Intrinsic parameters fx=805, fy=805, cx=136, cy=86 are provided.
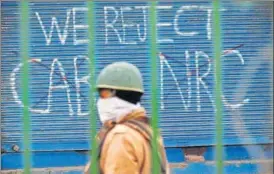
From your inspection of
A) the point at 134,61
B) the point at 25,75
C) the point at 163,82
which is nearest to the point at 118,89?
the point at 25,75

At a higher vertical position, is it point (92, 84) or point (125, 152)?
point (92, 84)

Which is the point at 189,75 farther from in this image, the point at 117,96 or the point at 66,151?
the point at 117,96

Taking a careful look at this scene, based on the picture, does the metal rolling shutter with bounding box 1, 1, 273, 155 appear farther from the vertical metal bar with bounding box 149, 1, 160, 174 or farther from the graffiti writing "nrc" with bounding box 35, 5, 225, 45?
the vertical metal bar with bounding box 149, 1, 160, 174

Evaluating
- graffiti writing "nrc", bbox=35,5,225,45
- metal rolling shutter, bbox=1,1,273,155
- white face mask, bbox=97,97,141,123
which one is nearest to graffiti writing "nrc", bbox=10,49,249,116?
metal rolling shutter, bbox=1,1,273,155

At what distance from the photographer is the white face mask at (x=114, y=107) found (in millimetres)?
2859

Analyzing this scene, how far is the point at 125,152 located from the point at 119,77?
10.3 inches

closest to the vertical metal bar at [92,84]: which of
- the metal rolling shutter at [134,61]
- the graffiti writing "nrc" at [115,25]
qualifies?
the metal rolling shutter at [134,61]

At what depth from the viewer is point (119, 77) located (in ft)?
9.20

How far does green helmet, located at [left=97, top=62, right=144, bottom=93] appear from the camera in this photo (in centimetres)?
279

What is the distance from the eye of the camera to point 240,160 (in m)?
7.62

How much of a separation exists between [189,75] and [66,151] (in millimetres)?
1446

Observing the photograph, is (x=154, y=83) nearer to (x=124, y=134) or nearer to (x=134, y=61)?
(x=124, y=134)

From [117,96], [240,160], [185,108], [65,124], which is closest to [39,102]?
[65,124]

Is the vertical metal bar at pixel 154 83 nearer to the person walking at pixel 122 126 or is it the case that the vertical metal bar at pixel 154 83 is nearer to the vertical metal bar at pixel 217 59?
the person walking at pixel 122 126
